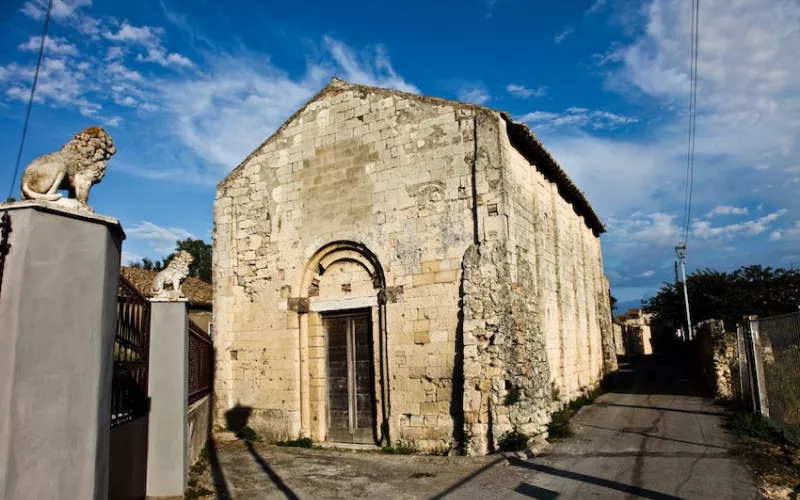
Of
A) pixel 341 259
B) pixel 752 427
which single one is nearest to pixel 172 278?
pixel 341 259

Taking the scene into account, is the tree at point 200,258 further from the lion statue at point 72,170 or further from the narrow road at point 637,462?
the lion statue at point 72,170

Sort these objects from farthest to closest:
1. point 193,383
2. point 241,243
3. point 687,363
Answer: point 687,363 → point 241,243 → point 193,383

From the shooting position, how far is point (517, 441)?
361 inches

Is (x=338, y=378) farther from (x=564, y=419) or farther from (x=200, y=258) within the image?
(x=200, y=258)

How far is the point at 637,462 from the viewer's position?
8.22 m

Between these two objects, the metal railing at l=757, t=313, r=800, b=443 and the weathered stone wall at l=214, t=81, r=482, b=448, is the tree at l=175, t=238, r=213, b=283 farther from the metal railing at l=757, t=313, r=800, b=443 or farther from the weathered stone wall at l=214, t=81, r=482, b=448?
the metal railing at l=757, t=313, r=800, b=443

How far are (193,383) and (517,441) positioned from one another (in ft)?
18.2

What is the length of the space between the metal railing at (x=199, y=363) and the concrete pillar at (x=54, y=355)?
5312 millimetres

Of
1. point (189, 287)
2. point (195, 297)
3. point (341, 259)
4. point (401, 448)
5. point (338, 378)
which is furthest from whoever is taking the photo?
point (189, 287)

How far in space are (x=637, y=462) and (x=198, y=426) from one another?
6.94m

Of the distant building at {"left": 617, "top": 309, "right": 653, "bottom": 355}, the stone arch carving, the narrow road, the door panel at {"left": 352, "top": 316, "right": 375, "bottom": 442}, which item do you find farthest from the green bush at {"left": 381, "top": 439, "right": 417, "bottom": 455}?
the distant building at {"left": 617, "top": 309, "right": 653, "bottom": 355}

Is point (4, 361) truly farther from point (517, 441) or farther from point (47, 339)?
point (517, 441)

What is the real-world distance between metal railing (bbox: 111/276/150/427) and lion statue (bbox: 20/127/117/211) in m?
1.12

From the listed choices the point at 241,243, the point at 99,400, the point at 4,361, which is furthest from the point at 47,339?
the point at 241,243
